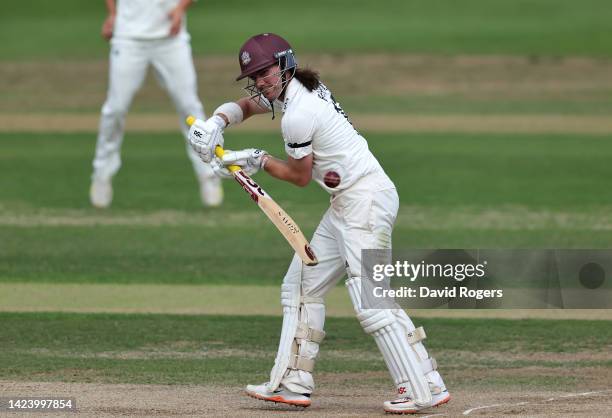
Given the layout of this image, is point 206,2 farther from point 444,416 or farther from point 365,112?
point 444,416

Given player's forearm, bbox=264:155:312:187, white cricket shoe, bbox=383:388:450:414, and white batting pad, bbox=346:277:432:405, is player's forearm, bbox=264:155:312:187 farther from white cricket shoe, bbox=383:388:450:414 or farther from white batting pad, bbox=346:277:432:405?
white cricket shoe, bbox=383:388:450:414

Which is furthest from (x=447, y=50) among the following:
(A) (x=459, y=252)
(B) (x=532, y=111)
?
(A) (x=459, y=252)

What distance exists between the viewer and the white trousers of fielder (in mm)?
7129

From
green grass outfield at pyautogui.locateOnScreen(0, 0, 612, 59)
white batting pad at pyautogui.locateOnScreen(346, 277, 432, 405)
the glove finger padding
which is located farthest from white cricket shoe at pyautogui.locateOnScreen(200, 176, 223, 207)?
green grass outfield at pyautogui.locateOnScreen(0, 0, 612, 59)

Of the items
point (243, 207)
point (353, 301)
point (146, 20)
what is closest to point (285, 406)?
→ point (353, 301)

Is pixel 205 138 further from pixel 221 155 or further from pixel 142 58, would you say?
pixel 142 58

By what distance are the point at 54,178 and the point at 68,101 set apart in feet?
26.7

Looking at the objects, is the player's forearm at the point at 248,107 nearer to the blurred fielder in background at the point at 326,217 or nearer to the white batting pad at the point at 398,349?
the blurred fielder in background at the point at 326,217

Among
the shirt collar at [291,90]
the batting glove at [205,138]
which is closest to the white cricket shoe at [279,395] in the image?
the batting glove at [205,138]

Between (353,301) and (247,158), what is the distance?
0.91 meters

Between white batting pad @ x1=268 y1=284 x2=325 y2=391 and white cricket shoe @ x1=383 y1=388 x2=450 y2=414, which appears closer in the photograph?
white cricket shoe @ x1=383 y1=388 x2=450 y2=414

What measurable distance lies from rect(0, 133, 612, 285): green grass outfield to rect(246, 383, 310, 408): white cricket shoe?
3483 mm

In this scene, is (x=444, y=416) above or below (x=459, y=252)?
below

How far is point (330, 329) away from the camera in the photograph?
31.2 feet
